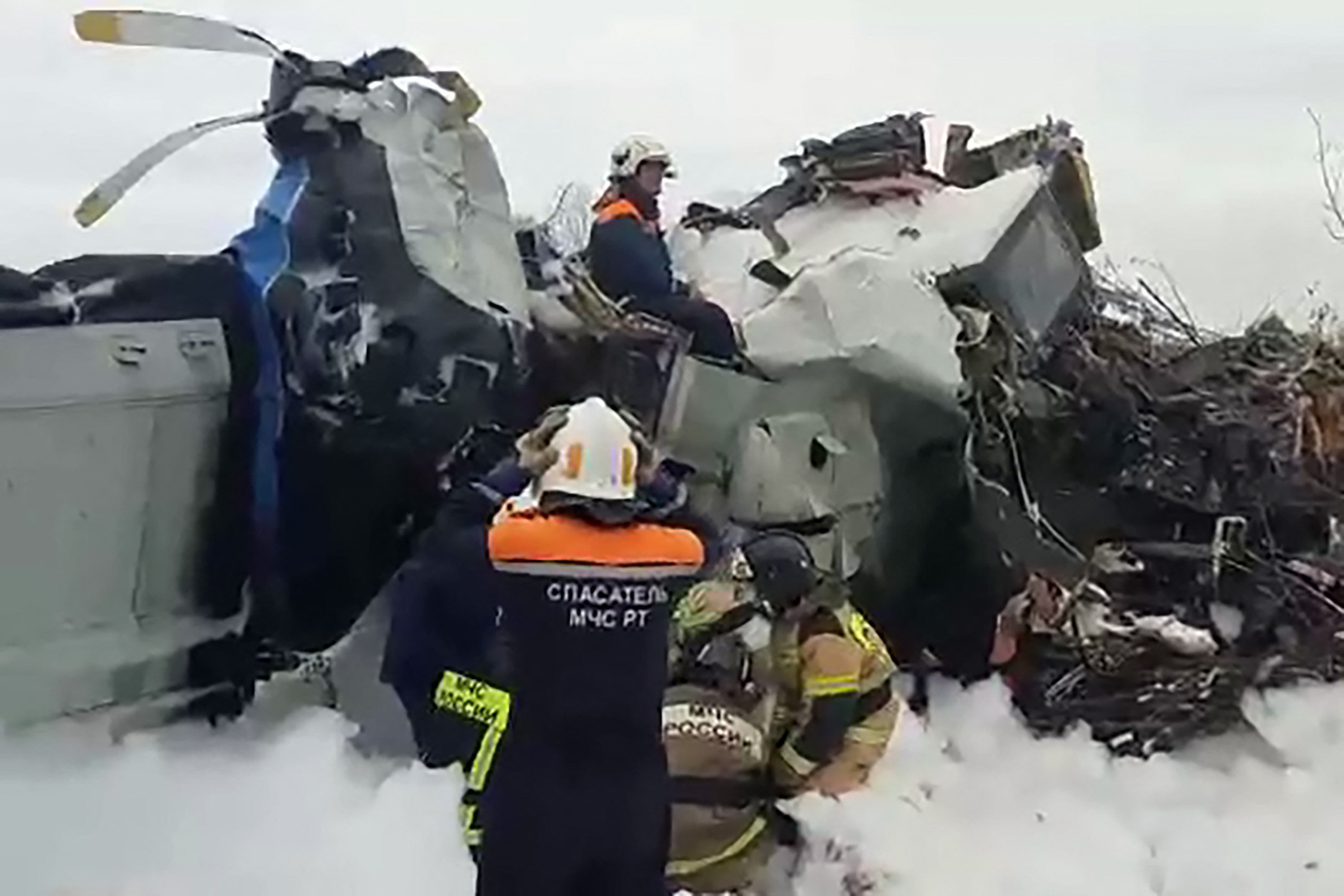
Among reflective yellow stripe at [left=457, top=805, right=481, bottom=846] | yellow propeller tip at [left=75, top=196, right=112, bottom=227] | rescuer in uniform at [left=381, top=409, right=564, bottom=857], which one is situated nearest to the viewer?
reflective yellow stripe at [left=457, top=805, right=481, bottom=846]

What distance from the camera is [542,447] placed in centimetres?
390

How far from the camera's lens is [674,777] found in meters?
4.81

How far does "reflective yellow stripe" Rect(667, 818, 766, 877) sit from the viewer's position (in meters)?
4.74

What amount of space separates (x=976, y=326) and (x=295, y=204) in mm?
2125

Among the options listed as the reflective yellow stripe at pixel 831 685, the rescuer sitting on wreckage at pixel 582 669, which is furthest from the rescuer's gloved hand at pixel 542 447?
the reflective yellow stripe at pixel 831 685

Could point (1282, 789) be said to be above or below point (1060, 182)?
below

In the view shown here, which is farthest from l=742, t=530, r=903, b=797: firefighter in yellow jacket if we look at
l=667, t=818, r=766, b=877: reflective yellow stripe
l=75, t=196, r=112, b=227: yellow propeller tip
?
l=75, t=196, r=112, b=227: yellow propeller tip

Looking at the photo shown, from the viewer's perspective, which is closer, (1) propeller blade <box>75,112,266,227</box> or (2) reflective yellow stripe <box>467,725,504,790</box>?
(2) reflective yellow stripe <box>467,725,504,790</box>

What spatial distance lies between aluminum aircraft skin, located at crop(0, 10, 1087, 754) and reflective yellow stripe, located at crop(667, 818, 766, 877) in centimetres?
85

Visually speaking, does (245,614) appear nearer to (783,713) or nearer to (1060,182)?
(783,713)

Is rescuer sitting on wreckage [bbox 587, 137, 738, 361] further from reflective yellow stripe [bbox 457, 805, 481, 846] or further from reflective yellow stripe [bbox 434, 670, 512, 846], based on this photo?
reflective yellow stripe [bbox 457, 805, 481, 846]

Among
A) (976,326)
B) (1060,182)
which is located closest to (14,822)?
(976,326)

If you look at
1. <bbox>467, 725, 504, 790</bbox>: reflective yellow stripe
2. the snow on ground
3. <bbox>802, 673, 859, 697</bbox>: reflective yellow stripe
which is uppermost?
<bbox>467, 725, 504, 790</bbox>: reflective yellow stripe

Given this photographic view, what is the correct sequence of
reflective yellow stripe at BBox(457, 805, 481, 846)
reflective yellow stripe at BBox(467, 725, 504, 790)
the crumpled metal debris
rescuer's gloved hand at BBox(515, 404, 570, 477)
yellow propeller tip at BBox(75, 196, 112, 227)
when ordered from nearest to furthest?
rescuer's gloved hand at BBox(515, 404, 570, 477)
reflective yellow stripe at BBox(467, 725, 504, 790)
reflective yellow stripe at BBox(457, 805, 481, 846)
yellow propeller tip at BBox(75, 196, 112, 227)
the crumpled metal debris
